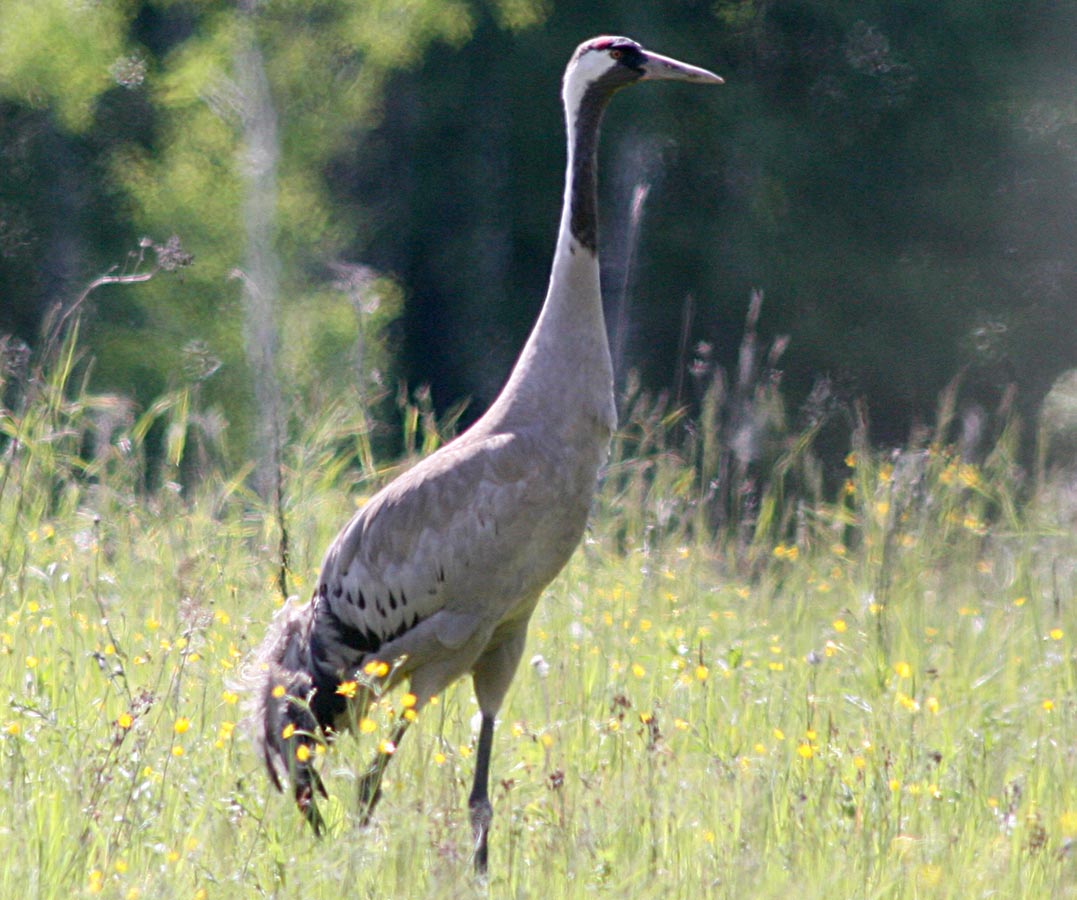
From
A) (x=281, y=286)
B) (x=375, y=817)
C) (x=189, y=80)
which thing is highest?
(x=189, y=80)

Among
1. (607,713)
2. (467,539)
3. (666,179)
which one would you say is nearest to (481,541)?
(467,539)

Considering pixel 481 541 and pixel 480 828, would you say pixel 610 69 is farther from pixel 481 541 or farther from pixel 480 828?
pixel 480 828

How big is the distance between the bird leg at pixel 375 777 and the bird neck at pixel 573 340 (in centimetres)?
92

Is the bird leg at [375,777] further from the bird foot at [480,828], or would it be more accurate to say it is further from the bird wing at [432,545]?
the bird wing at [432,545]

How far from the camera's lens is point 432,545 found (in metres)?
4.16

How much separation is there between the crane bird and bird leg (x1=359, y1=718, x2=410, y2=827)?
→ 0.27 metres

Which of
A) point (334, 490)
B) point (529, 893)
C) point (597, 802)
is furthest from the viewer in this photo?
point (334, 490)

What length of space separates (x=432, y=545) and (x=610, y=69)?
1.41 m

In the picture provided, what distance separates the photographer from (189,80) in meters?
11.4

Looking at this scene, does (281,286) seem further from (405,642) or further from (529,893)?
(529,893)

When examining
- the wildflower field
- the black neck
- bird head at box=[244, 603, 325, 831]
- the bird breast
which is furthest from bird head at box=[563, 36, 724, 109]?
bird head at box=[244, 603, 325, 831]

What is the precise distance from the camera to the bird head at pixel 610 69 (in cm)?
441

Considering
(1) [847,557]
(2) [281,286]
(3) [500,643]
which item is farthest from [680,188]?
(3) [500,643]

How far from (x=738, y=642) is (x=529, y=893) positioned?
2.34 metres
